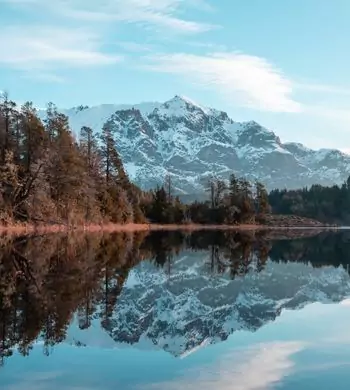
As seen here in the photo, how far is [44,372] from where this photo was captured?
11352mm

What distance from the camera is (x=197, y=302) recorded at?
21562mm

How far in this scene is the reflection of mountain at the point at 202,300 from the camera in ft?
50.9

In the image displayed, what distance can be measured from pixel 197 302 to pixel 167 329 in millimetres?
5169

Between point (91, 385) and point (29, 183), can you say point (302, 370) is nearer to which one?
point (91, 385)

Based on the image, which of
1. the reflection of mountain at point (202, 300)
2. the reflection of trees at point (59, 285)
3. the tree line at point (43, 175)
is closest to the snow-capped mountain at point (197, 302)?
the reflection of mountain at point (202, 300)

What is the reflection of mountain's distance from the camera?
15523 mm

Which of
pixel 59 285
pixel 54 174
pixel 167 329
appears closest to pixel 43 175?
pixel 54 174

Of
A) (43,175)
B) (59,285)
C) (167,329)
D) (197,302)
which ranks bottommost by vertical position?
(197,302)

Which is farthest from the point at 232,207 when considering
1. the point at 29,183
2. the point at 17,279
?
the point at 17,279

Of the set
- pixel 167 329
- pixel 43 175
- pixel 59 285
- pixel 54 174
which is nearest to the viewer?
pixel 167 329

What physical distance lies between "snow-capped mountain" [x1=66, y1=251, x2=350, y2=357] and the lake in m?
0.05

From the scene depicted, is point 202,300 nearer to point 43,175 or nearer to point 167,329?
point 167,329

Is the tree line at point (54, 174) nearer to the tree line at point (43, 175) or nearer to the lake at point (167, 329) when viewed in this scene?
the tree line at point (43, 175)

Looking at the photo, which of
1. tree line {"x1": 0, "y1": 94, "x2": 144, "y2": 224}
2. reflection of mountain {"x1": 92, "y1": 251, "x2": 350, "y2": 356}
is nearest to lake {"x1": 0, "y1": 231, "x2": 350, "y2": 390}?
reflection of mountain {"x1": 92, "y1": 251, "x2": 350, "y2": 356}
